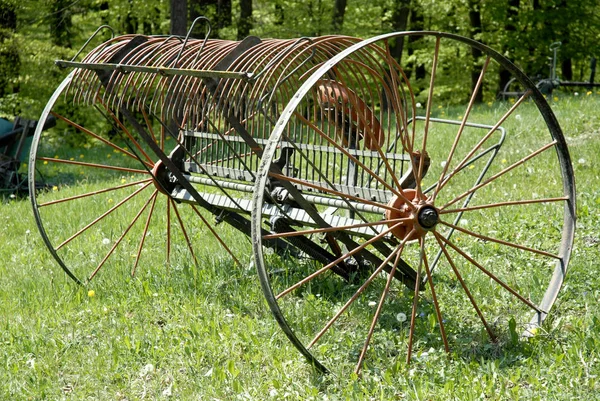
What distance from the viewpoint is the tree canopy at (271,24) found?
13.1m

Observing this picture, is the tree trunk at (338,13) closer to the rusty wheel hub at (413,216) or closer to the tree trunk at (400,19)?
the tree trunk at (400,19)

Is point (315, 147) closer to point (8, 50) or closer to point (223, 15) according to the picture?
point (8, 50)

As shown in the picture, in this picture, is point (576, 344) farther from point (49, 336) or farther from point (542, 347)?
point (49, 336)

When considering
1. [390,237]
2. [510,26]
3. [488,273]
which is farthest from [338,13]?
[488,273]

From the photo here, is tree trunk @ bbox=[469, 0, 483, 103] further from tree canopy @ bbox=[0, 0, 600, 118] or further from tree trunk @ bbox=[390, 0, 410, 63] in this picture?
tree trunk @ bbox=[390, 0, 410, 63]

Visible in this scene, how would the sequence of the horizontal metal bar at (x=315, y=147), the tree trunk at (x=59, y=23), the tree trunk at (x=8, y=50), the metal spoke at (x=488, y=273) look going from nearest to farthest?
the metal spoke at (x=488, y=273), the horizontal metal bar at (x=315, y=147), the tree trunk at (x=8, y=50), the tree trunk at (x=59, y=23)

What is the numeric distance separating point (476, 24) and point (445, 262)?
51.0 ft

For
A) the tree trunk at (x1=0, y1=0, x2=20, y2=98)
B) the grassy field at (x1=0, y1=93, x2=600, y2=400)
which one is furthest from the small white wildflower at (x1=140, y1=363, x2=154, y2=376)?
the tree trunk at (x1=0, y1=0, x2=20, y2=98)

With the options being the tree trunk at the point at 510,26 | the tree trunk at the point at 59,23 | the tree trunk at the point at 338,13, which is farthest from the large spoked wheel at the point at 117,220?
the tree trunk at the point at 510,26

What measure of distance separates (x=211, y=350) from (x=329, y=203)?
95 cm

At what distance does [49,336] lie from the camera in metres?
4.06

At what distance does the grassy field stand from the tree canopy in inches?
319

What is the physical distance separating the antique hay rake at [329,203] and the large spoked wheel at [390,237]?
1cm

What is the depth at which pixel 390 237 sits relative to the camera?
398 centimetres
